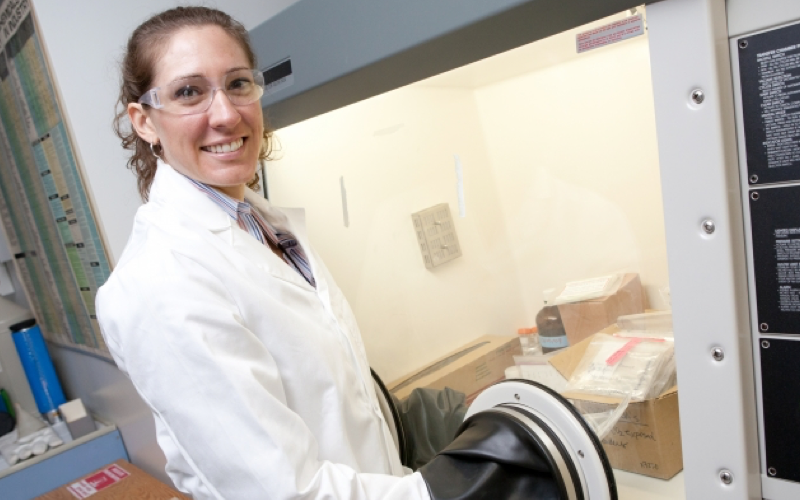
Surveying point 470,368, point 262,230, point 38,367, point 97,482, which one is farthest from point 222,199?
point 38,367

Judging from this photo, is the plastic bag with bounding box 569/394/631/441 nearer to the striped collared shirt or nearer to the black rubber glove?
the black rubber glove

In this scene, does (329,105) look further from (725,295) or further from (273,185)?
(725,295)

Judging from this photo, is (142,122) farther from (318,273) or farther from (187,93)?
(318,273)

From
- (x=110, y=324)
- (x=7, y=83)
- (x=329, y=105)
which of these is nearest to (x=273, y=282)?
(x=110, y=324)

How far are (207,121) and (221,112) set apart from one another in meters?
0.03

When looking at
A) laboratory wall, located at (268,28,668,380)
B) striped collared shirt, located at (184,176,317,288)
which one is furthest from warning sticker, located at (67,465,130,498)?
striped collared shirt, located at (184,176,317,288)

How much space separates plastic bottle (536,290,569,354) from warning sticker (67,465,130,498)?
6.11 ft

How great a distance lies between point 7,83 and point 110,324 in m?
1.63

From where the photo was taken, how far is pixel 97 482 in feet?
7.36

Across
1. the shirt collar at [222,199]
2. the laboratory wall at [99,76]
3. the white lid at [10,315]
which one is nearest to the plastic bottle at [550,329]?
the shirt collar at [222,199]

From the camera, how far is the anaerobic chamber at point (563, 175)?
2.29 ft

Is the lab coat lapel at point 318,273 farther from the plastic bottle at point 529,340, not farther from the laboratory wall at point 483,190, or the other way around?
the plastic bottle at point 529,340

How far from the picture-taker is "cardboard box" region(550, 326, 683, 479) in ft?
2.86

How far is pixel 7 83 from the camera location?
2.05 m
